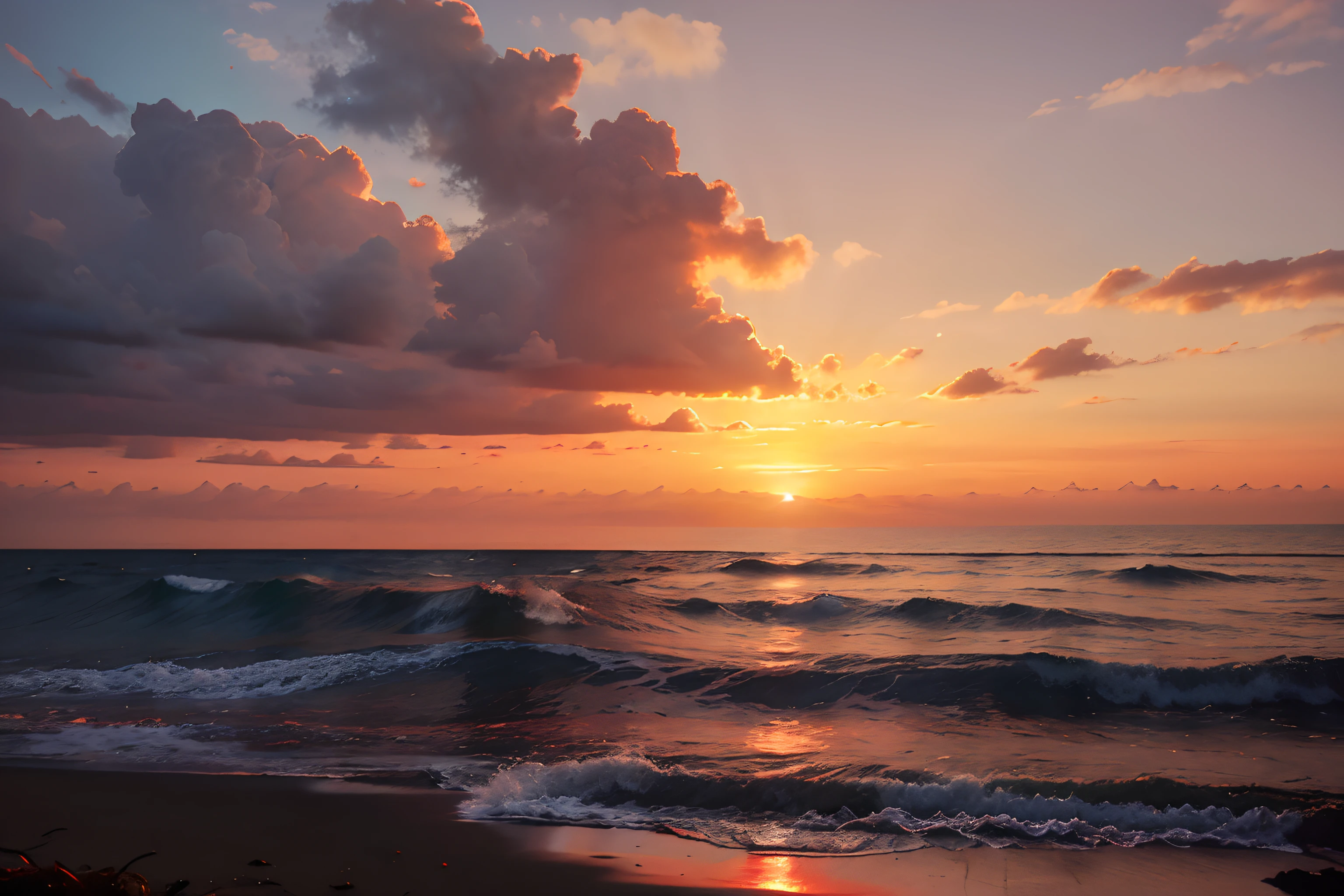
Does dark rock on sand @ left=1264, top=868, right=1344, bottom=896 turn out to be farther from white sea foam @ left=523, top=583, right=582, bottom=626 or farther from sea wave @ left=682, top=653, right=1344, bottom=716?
white sea foam @ left=523, top=583, right=582, bottom=626

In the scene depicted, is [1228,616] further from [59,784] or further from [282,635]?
[282,635]

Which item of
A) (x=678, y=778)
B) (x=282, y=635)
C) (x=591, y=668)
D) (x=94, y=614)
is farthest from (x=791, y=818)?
(x=94, y=614)

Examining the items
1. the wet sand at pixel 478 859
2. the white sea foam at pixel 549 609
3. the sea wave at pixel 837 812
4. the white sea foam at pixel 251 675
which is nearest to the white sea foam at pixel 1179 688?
the sea wave at pixel 837 812

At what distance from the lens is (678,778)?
29.9 ft

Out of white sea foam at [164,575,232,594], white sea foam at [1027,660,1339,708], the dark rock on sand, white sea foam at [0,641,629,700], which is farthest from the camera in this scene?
white sea foam at [164,575,232,594]

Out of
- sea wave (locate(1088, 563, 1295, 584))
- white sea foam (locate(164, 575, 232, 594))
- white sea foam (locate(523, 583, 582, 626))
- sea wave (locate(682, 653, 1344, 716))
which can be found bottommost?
sea wave (locate(1088, 563, 1295, 584))

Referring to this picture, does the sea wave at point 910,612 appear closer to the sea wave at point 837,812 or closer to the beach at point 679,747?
the beach at point 679,747

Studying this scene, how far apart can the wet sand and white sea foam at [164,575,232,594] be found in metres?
29.0

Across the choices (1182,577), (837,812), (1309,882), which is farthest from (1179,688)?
(1182,577)

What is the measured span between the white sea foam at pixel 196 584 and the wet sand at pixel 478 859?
29.0 meters

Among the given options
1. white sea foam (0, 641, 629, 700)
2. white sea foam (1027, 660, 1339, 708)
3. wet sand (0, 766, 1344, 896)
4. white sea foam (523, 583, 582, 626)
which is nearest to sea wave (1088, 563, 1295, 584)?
white sea foam (1027, 660, 1339, 708)

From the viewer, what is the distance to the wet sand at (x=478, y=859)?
629 cm

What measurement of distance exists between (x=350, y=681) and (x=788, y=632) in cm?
1464

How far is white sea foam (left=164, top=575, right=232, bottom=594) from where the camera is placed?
32.8m
